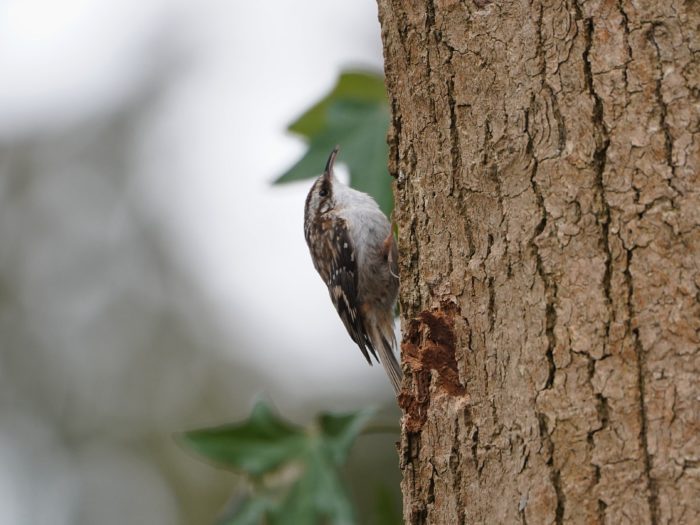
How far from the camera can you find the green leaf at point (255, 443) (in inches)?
109

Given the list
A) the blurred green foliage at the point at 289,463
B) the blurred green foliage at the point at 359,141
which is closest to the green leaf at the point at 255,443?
the blurred green foliage at the point at 289,463

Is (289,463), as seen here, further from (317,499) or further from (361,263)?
(361,263)

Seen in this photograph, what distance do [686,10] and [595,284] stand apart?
51cm

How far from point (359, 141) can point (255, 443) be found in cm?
99

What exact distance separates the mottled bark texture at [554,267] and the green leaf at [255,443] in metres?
0.97

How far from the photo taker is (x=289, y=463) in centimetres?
277

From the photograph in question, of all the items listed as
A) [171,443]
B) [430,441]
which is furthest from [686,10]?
[171,443]

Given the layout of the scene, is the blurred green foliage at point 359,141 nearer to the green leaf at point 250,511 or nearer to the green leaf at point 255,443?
the green leaf at point 255,443

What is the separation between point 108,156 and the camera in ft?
32.3

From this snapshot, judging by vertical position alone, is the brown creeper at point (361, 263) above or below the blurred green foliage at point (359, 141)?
below

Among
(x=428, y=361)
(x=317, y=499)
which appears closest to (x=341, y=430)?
(x=317, y=499)

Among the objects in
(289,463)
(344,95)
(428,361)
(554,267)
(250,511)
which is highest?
(344,95)

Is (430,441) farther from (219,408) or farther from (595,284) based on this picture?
(219,408)

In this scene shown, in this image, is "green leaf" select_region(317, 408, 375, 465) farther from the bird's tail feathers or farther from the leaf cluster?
the bird's tail feathers
